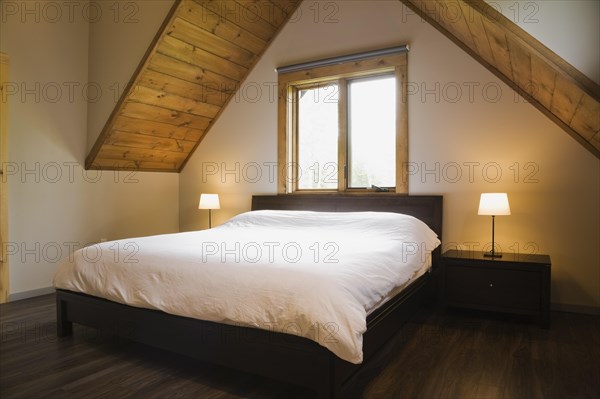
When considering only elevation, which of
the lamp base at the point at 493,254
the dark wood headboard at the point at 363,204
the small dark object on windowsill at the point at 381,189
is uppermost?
the small dark object on windowsill at the point at 381,189

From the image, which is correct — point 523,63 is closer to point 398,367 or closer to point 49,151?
point 398,367

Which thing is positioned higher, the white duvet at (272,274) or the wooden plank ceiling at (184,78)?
the wooden plank ceiling at (184,78)

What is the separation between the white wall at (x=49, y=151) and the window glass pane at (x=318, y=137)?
6.44 feet

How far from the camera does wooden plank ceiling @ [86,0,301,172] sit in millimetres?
3727

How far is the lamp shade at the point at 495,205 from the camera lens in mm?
3082

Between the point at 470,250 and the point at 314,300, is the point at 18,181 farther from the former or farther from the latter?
the point at 470,250

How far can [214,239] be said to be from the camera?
3006 millimetres

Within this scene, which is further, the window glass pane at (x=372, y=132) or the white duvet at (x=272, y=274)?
the window glass pane at (x=372, y=132)

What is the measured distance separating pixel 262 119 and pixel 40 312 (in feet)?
9.05

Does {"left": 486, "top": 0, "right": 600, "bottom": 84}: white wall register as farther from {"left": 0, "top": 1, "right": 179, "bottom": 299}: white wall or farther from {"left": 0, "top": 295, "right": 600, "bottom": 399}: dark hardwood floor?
{"left": 0, "top": 1, "right": 179, "bottom": 299}: white wall

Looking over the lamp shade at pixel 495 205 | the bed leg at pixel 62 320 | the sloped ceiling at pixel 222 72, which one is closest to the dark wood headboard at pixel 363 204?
the lamp shade at pixel 495 205

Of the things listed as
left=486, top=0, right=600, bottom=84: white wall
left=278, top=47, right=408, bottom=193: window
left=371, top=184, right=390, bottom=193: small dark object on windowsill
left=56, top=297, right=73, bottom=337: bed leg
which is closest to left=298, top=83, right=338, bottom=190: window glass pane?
left=278, top=47, right=408, bottom=193: window

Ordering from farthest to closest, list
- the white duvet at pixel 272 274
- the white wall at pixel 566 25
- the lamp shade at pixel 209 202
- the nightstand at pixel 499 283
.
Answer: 1. the lamp shade at pixel 209 202
2. the nightstand at pixel 499 283
3. the white wall at pixel 566 25
4. the white duvet at pixel 272 274

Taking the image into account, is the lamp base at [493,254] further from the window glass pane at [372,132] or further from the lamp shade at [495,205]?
the window glass pane at [372,132]
